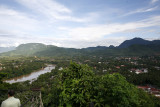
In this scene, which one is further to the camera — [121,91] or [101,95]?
[101,95]

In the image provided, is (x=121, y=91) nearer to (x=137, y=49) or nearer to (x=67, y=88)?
Result: (x=67, y=88)

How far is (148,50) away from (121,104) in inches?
6306

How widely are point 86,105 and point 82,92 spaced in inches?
18.7

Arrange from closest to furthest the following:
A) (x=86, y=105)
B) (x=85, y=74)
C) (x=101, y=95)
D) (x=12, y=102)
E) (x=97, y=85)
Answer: (x=12, y=102), (x=86, y=105), (x=101, y=95), (x=97, y=85), (x=85, y=74)

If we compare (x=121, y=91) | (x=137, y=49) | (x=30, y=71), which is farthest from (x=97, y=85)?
(x=137, y=49)

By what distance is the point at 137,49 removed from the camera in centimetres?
14238

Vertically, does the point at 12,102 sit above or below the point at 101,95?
above

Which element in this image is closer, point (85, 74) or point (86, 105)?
point (86, 105)

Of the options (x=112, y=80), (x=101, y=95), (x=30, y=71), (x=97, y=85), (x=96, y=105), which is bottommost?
(x=30, y=71)

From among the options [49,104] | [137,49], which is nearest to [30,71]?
[49,104]

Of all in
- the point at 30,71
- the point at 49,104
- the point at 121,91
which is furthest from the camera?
the point at 30,71

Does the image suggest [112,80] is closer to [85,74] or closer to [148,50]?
[85,74]

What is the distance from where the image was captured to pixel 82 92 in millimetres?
4047

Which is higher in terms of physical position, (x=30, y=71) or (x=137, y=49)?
(x=137, y=49)
